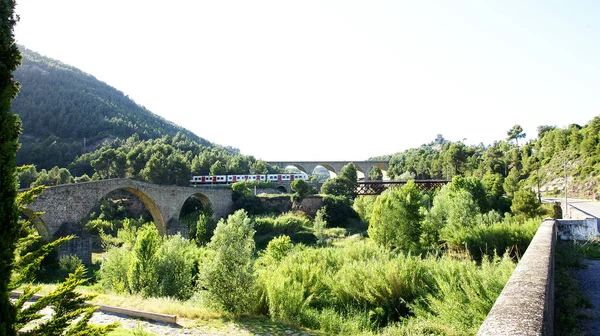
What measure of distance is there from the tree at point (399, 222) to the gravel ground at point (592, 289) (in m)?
9.70

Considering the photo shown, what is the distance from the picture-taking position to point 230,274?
917cm

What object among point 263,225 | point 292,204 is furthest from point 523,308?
point 292,204

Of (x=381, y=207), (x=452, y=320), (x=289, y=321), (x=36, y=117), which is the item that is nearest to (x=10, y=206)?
(x=452, y=320)

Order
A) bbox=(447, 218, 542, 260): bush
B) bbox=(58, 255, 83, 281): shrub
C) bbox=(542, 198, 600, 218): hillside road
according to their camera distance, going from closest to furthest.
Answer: bbox=(447, 218, 542, 260): bush
bbox=(58, 255, 83, 281): shrub
bbox=(542, 198, 600, 218): hillside road

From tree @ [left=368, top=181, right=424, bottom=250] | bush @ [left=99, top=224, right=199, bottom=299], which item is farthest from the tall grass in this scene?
tree @ [left=368, top=181, right=424, bottom=250]

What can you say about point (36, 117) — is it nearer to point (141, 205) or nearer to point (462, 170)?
point (141, 205)

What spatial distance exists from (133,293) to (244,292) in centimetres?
445

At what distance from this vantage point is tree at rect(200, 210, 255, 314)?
902cm

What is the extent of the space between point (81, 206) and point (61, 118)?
64.1m

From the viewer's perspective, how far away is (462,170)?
55.3 metres

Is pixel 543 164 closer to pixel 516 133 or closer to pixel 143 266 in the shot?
pixel 516 133

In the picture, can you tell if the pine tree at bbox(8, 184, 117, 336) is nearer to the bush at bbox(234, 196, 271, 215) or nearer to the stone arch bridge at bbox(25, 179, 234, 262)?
the stone arch bridge at bbox(25, 179, 234, 262)

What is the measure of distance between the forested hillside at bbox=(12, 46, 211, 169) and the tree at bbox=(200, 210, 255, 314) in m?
57.4

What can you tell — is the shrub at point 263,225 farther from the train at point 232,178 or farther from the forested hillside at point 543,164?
the forested hillside at point 543,164
